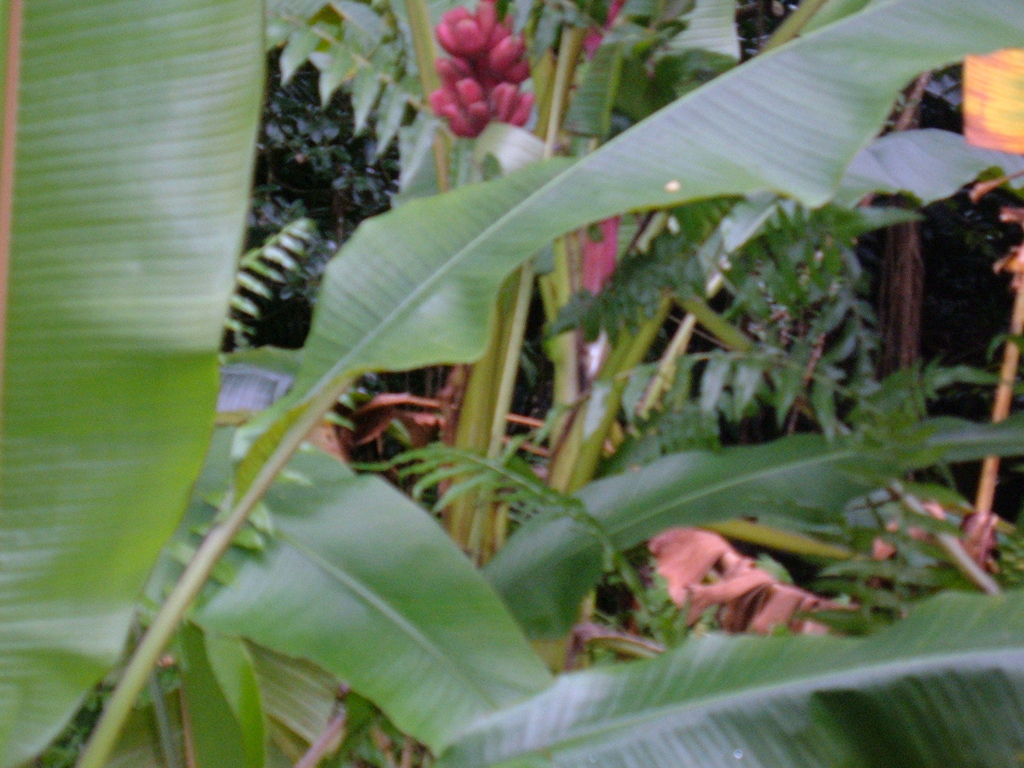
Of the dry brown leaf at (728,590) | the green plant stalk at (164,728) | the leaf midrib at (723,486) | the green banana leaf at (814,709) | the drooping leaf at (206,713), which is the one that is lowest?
the green plant stalk at (164,728)

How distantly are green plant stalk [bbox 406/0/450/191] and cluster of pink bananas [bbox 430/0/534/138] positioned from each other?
8cm

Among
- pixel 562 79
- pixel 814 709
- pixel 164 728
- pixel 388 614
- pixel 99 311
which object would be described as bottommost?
→ pixel 164 728

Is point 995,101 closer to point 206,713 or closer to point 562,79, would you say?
point 562,79

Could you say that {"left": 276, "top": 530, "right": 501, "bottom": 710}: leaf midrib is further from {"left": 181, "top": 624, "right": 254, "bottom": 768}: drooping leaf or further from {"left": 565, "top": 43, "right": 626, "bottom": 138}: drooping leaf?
{"left": 565, "top": 43, "right": 626, "bottom": 138}: drooping leaf

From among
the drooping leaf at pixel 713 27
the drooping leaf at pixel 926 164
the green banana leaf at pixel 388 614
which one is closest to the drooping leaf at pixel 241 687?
the green banana leaf at pixel 388 614

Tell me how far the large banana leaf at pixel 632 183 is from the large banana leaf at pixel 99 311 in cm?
10

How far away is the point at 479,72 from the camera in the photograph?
82 centimetres

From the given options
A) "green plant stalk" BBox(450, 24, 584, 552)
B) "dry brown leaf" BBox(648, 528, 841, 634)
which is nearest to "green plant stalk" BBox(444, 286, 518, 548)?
"green plant stalk" BBox(450, 24, 584, 552)

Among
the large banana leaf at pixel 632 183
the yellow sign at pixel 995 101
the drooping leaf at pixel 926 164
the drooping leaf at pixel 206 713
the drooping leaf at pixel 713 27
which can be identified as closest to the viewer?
the large banana leaf at pixel 632 183

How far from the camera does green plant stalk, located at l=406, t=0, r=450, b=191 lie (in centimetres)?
92

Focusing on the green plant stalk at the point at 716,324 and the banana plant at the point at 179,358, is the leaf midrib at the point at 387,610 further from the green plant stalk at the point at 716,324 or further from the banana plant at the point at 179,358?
the green plant stalk at the point at 716,324

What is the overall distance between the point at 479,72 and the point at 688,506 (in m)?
0.46

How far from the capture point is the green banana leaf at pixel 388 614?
0.59 metres

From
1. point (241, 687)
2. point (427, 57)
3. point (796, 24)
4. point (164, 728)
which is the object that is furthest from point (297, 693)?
point (796, 24)
